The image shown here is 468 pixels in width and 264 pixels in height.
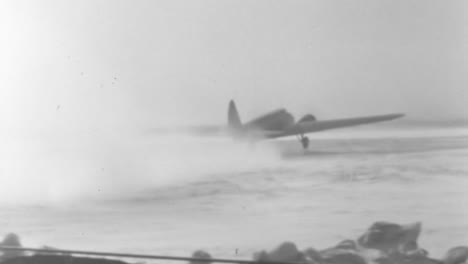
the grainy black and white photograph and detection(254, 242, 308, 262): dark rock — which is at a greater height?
the grainy black and white photograph

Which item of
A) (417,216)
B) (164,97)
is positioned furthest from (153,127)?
(417,216)

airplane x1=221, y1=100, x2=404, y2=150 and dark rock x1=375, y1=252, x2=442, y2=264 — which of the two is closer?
dark rock x1=375, y1=252, x2=442, y2=264

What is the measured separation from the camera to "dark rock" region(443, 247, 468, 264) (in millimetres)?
2535

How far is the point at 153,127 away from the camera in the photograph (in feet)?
10.1

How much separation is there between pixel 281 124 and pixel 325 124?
0.19 metres

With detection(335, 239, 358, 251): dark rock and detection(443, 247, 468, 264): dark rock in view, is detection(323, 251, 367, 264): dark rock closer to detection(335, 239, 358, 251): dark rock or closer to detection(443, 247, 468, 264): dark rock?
detection(335, 239, 358, 251): dark rock

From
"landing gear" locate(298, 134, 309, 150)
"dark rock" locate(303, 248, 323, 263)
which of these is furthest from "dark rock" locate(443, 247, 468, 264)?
"landing gear" locate(298, 134, 309, 150)

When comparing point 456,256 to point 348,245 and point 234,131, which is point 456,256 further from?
point 234,131

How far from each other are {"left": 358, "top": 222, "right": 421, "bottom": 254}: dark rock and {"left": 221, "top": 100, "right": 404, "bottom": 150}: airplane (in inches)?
16.5

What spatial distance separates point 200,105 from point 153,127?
10.1 inches

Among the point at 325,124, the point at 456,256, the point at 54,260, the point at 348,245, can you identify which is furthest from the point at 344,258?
the point at 54,260

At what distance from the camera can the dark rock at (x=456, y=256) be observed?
2.54 metres

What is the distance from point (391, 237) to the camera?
262 cm

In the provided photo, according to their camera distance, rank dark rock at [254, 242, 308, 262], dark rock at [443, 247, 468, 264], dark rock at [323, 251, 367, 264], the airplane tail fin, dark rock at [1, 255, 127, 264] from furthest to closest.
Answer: dark rock at [1, 255, 127, 264]
the airplane tail fin
dark rock at [254, 242, 308, 262]
dark rock at [323, 251, 367, 264]
dark rock at [443, 247, 468, 264]
